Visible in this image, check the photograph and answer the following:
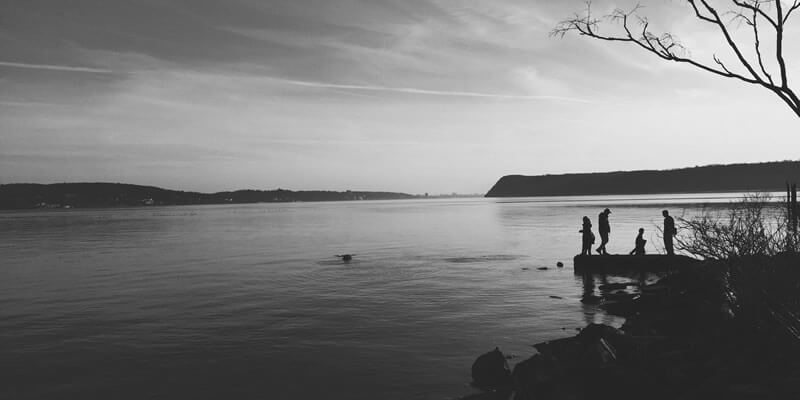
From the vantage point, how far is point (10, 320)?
18.8 m

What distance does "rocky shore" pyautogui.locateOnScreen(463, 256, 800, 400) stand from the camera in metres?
8.70

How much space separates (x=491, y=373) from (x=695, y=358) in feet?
13.3

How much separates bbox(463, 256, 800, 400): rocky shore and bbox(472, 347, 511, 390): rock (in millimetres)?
21

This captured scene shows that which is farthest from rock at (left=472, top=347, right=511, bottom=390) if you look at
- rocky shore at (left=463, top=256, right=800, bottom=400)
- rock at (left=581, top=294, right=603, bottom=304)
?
rock at (left=581, top=294, right=603, bottom=304)

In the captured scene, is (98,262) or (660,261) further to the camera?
(98,262)

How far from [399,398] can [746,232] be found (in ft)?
28.9

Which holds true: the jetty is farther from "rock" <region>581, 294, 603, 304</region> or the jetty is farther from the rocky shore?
the rocky shore

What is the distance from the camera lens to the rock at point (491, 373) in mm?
11164

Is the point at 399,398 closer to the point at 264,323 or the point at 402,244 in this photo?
the point at 264,323

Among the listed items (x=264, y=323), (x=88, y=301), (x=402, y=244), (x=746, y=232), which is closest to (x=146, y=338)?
(x=264, y=323)

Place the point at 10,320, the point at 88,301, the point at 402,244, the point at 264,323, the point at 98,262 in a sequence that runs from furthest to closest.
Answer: the point at 402,244 < the point at 98,262 < the point at 88,301 < the point at 10,320 < the point at 264,323

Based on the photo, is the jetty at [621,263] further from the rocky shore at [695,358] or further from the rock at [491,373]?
the rock at [491,373]

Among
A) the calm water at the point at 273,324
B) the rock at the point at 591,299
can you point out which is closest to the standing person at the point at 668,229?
the rock at the point at 591,299

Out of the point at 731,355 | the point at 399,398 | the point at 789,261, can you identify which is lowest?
the point at 399,398
